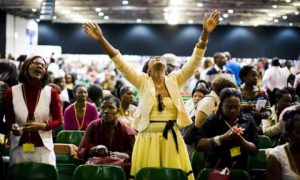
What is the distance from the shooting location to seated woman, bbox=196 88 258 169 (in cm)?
468

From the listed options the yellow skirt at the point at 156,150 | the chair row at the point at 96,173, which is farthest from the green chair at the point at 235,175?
the yellow skirt at the point at 156,150

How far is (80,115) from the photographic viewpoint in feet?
26.3

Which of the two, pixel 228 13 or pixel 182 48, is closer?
pixel 228 13

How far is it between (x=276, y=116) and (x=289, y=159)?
2822mm

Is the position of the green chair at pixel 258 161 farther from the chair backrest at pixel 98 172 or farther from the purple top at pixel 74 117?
the purple top at pixel 74 117

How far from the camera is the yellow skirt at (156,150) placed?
205 inches

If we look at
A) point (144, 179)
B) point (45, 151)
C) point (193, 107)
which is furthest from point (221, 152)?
point (193, 107)

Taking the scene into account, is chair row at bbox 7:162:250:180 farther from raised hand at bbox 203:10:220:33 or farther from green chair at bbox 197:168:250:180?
raised hand at bbox 203:10:220:33

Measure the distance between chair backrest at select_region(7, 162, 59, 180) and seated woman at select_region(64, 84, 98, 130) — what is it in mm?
2843

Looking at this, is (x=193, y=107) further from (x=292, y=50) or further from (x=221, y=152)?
(x=292, y=50)

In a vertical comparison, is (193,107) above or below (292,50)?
below

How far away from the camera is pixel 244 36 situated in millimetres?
29328

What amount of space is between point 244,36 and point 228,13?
5.48 m

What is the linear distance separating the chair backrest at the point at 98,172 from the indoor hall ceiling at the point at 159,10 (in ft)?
50.2
